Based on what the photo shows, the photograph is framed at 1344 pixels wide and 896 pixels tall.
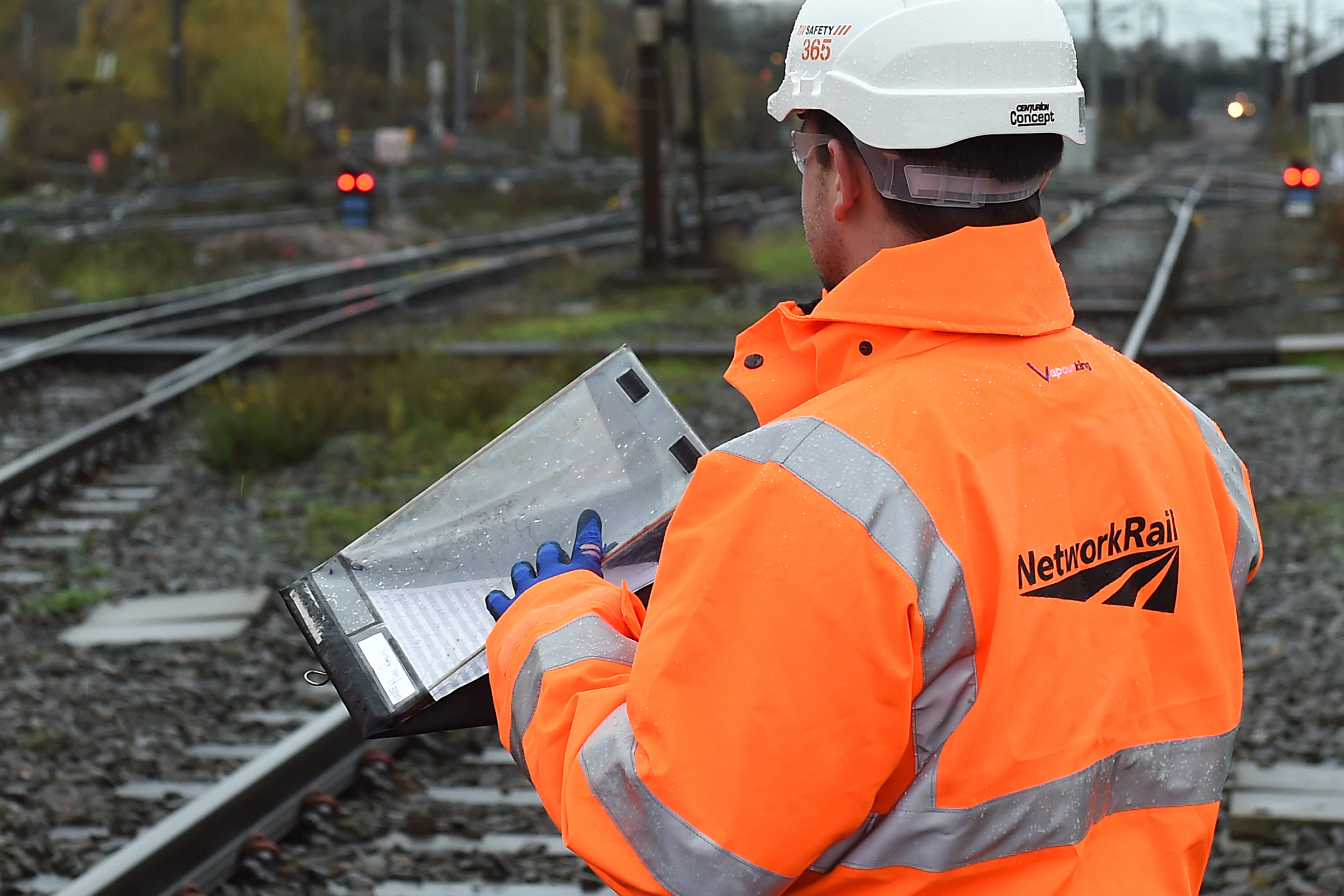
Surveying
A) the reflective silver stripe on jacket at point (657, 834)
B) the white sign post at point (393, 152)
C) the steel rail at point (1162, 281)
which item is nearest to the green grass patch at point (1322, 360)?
the steel rail at point (1162, 281)

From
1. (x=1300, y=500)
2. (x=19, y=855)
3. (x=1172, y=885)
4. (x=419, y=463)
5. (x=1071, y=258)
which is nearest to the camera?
(x=1172, y=885)

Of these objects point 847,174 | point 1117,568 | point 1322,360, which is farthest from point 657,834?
point 1322,360

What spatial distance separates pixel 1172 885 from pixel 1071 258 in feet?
67.8

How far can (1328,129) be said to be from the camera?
32.5m

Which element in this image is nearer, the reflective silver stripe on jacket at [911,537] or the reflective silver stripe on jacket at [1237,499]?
the reflective silver stripe on jacket at [911,537]

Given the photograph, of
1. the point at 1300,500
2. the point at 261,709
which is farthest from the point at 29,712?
the point at 1300,500

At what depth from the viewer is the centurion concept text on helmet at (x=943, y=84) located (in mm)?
1669

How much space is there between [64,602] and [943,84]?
18.1 feet

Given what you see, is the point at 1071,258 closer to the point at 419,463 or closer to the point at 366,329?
the point at 366,329

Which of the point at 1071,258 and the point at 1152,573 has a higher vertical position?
the point at 1152,573

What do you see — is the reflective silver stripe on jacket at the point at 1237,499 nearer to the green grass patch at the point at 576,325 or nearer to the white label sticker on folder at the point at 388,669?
the white label sticker on folder at the point at 388,669

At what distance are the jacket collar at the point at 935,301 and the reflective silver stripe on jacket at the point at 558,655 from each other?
0.34 meters

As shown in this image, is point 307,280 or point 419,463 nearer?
point 419,463

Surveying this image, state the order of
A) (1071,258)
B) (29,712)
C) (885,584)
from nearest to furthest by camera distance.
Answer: (885,584), (29,712), (1071,258)
